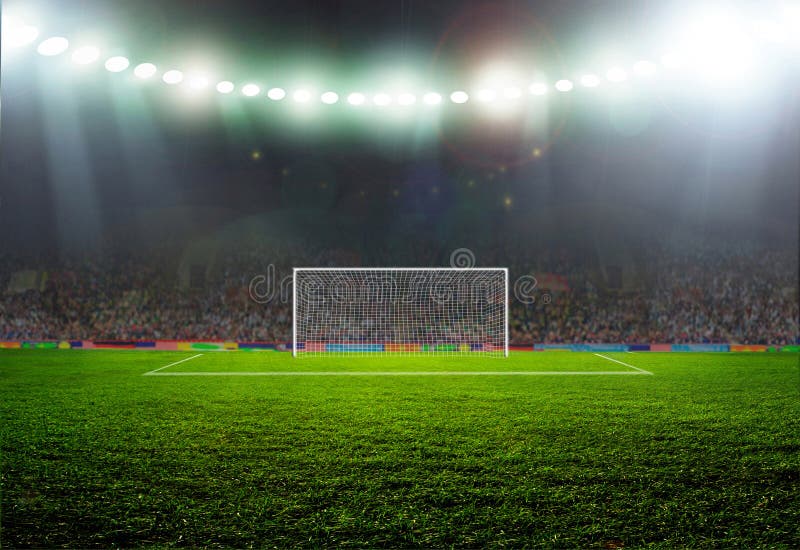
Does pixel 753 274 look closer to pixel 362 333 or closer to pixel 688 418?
pixel 362 333

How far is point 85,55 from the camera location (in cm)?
942

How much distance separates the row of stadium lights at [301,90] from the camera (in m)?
8.92

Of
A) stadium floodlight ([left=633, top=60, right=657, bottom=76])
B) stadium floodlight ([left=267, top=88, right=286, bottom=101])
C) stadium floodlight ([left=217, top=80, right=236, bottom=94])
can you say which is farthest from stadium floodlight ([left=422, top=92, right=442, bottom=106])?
stadium floodlight ([left=217, top=80, right=236, bottom=94])

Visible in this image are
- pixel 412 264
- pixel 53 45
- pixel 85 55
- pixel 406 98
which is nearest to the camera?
pixel 53 45

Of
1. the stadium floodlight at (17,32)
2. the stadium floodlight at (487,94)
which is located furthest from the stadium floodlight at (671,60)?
the stadium floodlight at (17,32)

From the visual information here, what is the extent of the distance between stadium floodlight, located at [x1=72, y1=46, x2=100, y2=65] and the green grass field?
584cm

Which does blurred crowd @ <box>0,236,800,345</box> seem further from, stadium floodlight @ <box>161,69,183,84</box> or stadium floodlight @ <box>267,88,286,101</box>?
stadium floodlight @ <box>161,69,183,84</box>

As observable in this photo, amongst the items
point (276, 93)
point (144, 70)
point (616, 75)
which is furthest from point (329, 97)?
point (616, 75)

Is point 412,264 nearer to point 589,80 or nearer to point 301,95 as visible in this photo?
point 301,95

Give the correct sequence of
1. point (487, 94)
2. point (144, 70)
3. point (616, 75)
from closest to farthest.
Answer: point (144, 70)
point (616, 75)
point (487, 94)

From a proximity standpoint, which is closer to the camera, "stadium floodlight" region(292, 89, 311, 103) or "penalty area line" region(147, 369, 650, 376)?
"penalty area line" region(147, 369, 650, 376)

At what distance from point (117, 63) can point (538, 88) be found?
331 inches

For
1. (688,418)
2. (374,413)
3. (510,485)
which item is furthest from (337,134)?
(510,485)

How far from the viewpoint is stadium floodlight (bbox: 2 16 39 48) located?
856 centimetres
